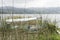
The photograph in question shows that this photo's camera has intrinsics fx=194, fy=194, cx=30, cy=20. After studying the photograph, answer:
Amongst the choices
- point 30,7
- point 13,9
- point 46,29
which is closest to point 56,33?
point 46,29

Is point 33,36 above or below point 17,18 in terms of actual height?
below

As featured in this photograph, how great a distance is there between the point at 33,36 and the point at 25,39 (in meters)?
0.12

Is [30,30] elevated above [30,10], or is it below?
below

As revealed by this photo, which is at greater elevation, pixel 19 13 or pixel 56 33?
pixel 19 13

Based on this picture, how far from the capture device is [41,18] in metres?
2.67

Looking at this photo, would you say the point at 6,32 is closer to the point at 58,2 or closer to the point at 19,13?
the point at 19,13

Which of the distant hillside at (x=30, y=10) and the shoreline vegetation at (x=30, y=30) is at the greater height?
the distant hillside at (x=30, y=10)

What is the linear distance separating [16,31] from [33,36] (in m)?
0.25

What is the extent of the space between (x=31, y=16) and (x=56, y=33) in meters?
0.42

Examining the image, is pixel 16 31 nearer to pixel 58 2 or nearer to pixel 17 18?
pixel 17 18

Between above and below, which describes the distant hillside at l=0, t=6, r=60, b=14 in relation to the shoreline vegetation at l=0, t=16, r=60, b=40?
above

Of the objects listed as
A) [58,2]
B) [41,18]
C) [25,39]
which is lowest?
[25,39]

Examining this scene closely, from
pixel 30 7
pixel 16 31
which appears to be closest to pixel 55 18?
pixel 30 7

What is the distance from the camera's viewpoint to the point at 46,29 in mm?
2695
